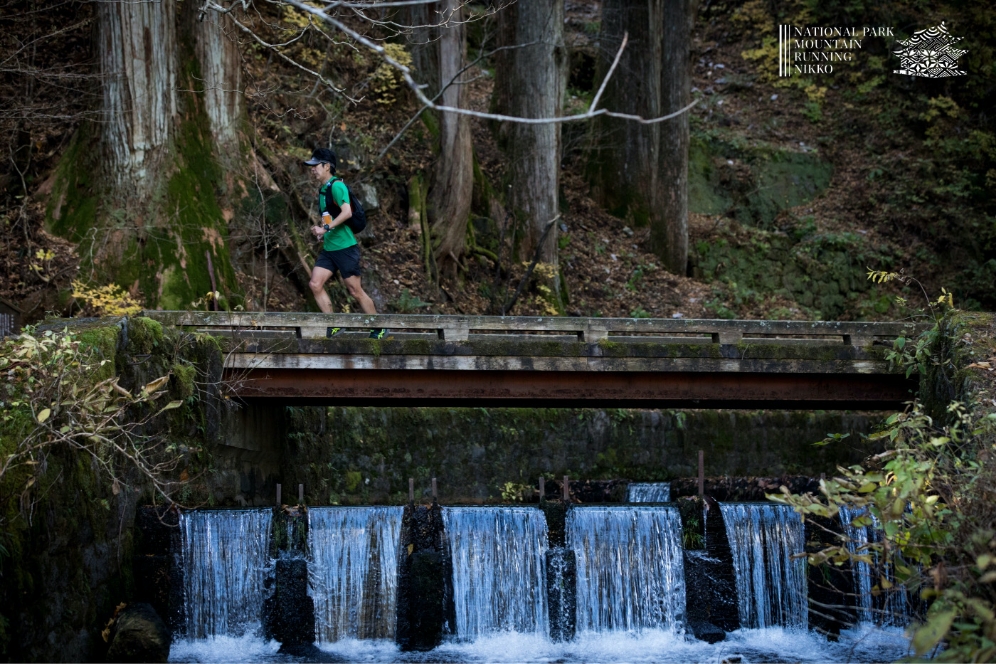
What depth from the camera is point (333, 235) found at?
11.4 metres

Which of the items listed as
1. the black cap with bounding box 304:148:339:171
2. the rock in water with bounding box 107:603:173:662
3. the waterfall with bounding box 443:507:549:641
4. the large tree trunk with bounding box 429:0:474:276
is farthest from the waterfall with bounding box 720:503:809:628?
the large tree trunk with bounding box 429:0:474:276

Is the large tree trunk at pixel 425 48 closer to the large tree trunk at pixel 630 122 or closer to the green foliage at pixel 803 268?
the large tree trunk at pixel 630 122

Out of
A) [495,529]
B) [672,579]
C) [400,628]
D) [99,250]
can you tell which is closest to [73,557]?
[400,628]

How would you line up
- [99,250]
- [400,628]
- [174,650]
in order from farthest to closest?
[99,250], [400,628], [174,650]

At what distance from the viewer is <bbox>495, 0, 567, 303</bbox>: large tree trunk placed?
18250 mm

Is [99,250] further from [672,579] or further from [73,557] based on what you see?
[672,579]

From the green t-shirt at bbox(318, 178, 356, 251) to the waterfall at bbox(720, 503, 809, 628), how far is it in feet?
18.2

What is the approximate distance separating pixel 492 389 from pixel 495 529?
1683mm

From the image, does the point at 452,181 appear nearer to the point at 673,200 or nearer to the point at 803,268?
the point at 673,200

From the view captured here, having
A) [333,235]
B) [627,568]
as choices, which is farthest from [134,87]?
[627,568]

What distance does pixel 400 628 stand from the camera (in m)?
11.8

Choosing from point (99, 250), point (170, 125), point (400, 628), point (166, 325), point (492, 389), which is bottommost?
point (400, 628)

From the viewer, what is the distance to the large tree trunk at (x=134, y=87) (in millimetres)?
13852

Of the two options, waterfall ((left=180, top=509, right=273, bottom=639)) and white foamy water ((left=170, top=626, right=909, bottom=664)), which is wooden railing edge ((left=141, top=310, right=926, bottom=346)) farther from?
white foamy water ((left=170, top=626, right=909, bottom=664))
